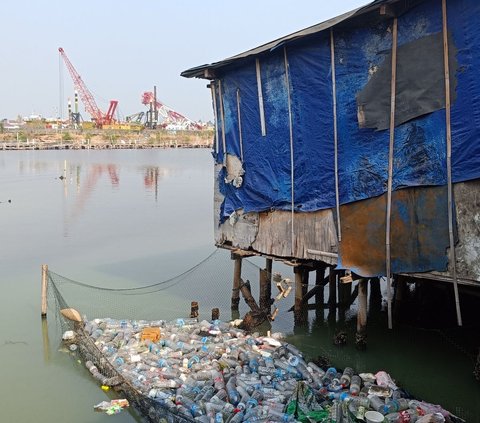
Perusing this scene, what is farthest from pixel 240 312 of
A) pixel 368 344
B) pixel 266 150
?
pixel 266 150

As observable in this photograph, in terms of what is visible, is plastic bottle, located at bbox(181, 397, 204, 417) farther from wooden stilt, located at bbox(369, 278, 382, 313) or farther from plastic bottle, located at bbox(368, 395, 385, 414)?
wooden stilt, located at bbox(369, 278, 382, 313)

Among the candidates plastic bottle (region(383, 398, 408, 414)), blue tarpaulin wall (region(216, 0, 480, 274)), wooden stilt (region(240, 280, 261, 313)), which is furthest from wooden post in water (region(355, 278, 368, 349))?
wooden stilt (region(240, 280, 261, 313))

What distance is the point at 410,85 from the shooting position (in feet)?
27.1

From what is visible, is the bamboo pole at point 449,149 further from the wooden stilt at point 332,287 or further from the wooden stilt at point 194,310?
the wooden stilt at point 194,310

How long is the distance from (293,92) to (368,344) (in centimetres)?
544

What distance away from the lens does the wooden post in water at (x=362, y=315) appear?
32.8 ft

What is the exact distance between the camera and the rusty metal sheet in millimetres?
8180

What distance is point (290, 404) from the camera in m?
7.63

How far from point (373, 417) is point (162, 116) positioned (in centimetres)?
15442

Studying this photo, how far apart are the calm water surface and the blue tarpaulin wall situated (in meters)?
3.47

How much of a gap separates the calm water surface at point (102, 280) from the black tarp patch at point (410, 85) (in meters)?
4.73

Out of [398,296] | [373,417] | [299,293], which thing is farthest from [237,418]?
[398,296]

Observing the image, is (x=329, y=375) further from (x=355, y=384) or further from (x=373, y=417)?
(x=373, y=417)

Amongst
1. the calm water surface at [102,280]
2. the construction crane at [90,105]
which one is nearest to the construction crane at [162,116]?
the construction crane at [90,105]
